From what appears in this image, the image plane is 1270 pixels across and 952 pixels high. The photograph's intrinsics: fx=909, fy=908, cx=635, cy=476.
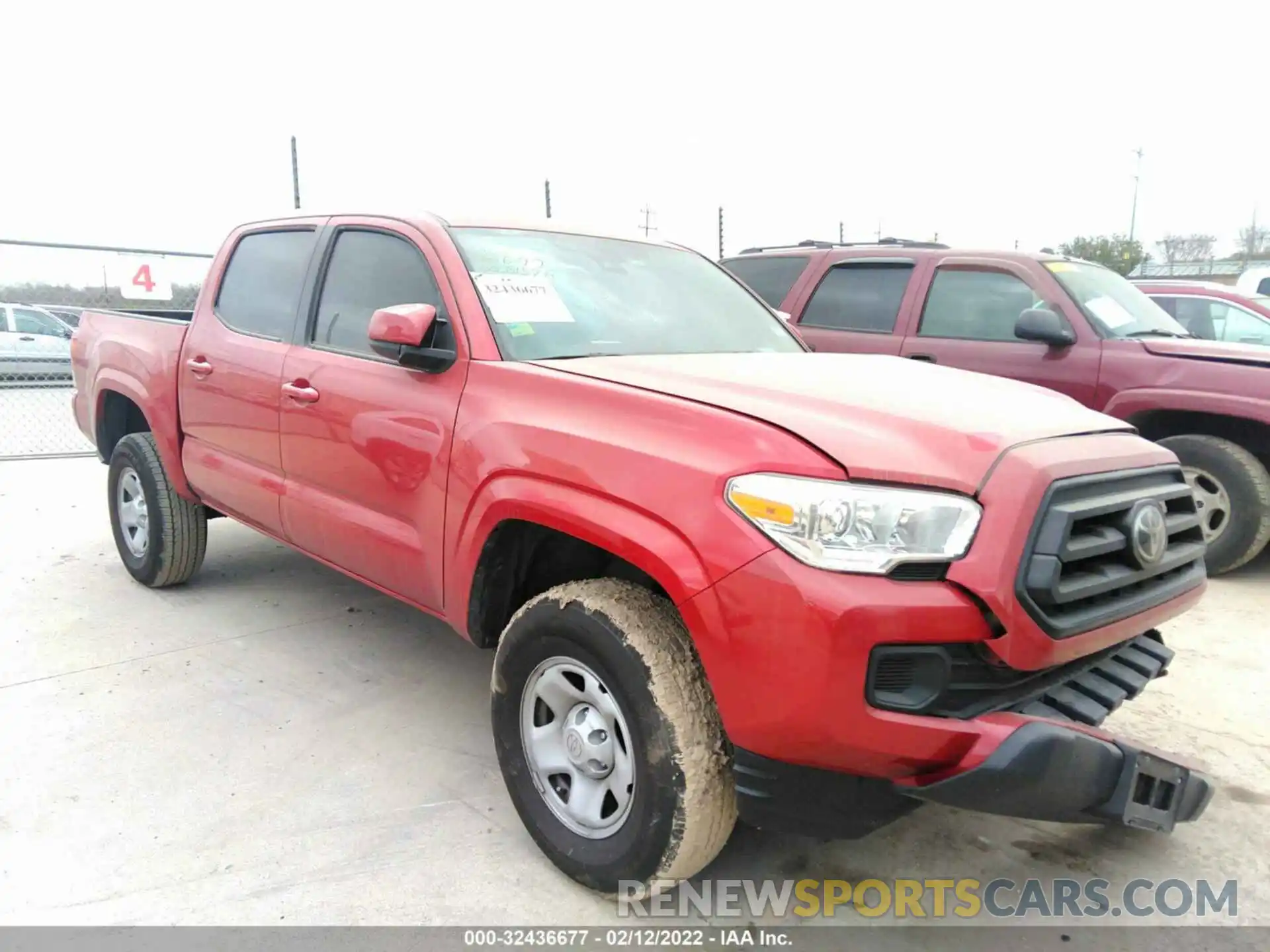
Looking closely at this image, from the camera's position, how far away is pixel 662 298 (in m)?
3.39

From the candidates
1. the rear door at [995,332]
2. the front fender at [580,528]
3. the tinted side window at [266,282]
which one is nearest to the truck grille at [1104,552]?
the front fender at [580,528]

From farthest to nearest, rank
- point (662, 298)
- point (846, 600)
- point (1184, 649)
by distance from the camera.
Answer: point (1184, 649) → point (662, 298) → point (846, 600)

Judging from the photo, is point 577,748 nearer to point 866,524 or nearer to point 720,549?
point 720,549

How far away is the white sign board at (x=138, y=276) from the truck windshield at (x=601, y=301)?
24.4 ft

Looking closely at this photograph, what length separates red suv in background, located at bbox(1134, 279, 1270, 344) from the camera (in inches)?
319

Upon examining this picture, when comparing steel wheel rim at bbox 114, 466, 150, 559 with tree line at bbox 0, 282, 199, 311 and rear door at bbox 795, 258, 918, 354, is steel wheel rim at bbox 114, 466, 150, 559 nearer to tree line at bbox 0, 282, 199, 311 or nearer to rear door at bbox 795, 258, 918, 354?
rear door at bbox 795, 258, 918, 354

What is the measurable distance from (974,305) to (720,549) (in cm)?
461

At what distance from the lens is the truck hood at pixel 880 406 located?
200 cm

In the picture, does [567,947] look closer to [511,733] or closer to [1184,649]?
[511,733]

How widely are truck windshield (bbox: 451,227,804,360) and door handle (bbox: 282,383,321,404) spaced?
0.82 m

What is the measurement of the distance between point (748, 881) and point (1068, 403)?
5.50 ft

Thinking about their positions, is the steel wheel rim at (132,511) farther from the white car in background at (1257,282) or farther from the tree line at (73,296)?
the white car in background at (1257,282)

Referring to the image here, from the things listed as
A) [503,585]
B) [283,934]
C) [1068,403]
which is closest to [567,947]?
[283,934]

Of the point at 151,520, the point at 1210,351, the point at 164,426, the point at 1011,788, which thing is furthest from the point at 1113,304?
the point at 151,520
